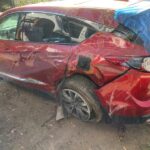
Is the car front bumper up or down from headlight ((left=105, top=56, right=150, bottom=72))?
down

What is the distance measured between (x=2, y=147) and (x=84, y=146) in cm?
113

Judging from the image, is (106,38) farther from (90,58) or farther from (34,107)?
(34,107)

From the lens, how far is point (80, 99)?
170 inches

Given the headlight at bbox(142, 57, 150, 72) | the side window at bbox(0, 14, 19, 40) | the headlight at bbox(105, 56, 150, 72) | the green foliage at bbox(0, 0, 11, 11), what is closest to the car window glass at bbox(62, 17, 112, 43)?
the headlight at bbox(105, 56, 150, 72)

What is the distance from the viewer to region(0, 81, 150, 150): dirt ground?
13.8 ft

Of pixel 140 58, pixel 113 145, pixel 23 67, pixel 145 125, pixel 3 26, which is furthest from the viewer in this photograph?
pixel 3 26

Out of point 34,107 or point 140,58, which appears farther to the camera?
point 34,107

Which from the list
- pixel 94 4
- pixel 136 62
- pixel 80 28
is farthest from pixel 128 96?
pixel 94 4

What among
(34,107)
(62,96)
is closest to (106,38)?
(62,96)

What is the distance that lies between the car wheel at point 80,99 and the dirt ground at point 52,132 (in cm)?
23

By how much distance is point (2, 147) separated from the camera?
4.30 metres

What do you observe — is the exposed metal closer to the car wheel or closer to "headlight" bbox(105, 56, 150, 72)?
the car wheel

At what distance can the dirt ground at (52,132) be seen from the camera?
421cm

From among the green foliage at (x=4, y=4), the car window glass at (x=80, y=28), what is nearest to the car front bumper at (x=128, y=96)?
the car window glass at (x=80, y=28)
